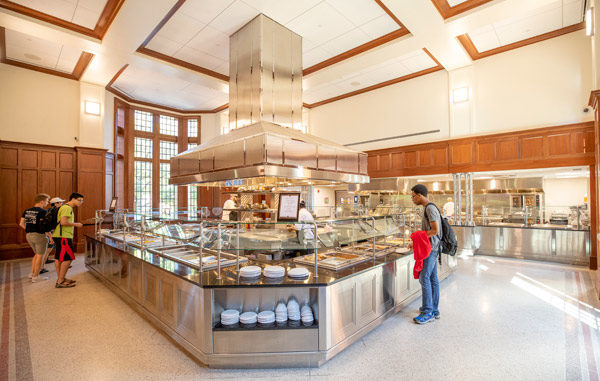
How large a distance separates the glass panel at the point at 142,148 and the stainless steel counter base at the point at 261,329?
8.08m

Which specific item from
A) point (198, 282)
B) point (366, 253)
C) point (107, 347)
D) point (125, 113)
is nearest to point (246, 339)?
point (198, 282)

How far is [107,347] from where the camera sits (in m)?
Answer: 2.76

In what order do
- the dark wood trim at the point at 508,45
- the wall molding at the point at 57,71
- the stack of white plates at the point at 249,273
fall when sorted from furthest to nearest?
the wall molding at the point at 57,71 < the dark wood trim at the point at 508,45 < the stack of white plates at the point at 249,273

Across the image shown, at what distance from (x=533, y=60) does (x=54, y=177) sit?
11.7 meters

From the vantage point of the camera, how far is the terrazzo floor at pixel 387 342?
2.36 metres

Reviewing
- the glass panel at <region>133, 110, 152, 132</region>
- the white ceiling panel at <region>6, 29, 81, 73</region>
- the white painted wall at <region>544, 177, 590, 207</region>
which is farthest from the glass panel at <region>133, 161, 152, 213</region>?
the white painted wall at <region>544, 177, 590, 207</region>

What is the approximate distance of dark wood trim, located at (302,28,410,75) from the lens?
5.38 m

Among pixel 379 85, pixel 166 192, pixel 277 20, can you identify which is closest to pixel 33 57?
Result: pixel 166 192

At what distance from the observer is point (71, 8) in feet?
15.3

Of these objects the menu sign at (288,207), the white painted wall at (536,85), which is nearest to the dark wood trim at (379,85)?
the white painted wall at (536,85)

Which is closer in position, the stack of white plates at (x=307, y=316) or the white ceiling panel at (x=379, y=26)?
the stack of white plates at (x=307, y=316)

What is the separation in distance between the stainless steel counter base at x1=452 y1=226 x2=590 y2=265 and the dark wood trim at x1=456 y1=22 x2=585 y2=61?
4101 mm

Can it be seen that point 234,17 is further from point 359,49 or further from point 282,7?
point 359,49

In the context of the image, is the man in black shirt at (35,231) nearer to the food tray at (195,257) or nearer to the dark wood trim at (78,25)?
the food tray at (195,257)
